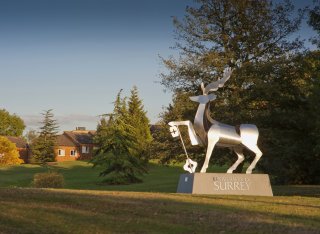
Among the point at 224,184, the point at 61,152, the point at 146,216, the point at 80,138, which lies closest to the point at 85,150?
the point at 80,138

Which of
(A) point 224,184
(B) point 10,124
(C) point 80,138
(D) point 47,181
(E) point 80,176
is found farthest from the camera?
(B) point 10,124

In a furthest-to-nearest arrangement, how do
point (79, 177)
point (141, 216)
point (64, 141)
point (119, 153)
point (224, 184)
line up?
1. point (64, 141)
2. point (79, 177)
3. point (119, 153)
4. point (224, 184)
5. point (141, 216)

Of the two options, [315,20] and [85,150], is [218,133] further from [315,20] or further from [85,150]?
[85,150]

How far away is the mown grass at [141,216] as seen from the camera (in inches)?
432

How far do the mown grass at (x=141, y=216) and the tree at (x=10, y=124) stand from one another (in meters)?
115

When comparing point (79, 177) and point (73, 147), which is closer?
point (79, 177)

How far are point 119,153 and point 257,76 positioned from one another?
19.7 meters

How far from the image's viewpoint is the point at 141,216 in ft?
41.3

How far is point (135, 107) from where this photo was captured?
76750mm

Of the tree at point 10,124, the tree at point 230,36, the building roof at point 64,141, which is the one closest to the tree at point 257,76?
the tree at point 230,36

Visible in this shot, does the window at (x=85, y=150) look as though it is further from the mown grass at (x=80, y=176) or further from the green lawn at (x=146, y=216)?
the green lawn at (x=146, y=216)

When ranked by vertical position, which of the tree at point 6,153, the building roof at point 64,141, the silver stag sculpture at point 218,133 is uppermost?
the building roof at point 64,141

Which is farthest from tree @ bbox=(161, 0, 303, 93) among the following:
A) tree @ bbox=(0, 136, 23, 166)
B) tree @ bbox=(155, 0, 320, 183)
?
tree @ bbox=(0, 136, 23, 166)

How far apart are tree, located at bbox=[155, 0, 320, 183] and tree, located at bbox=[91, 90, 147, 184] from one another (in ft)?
41.7
